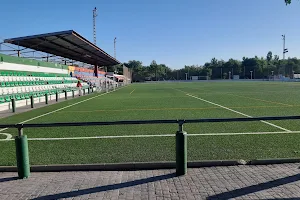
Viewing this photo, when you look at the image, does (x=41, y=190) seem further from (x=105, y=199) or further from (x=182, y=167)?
(x=182, y=167)

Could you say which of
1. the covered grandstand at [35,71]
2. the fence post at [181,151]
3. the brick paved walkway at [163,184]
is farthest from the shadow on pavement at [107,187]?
the covered grandstand at [35,71]

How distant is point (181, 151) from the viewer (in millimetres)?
4785

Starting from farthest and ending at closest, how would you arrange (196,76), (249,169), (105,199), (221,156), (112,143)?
(196,76) → (112,143) → (221,156) → (249,169) → (105,199)

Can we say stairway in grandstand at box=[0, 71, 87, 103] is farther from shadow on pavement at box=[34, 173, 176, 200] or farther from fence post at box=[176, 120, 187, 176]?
fence post at box=[176, 120, 187, 176]

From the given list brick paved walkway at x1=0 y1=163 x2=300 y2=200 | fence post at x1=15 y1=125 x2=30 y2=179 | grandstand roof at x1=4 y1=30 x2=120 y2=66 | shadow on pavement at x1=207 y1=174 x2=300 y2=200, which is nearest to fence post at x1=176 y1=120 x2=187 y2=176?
brick paved walkway at x1=0 y1=163 x2=300 y2=200

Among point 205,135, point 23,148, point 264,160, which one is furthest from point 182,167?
point 205,135

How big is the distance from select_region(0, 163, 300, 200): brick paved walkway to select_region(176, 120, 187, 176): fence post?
0.13m

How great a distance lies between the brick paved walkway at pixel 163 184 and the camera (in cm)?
411

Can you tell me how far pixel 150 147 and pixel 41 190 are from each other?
9.84ft

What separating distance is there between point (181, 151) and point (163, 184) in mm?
647

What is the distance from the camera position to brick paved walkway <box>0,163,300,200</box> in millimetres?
4105

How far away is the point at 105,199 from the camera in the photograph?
399 cm

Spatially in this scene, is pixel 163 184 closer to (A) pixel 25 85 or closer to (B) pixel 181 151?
(B) pixel 181 151

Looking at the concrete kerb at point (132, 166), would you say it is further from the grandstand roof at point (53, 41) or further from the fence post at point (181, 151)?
the grandstand roof at point (53, 41)
